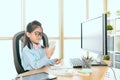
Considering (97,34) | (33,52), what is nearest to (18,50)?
(33,52)

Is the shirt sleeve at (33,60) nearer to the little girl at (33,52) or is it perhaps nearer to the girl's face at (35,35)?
the little girl at (33,52)

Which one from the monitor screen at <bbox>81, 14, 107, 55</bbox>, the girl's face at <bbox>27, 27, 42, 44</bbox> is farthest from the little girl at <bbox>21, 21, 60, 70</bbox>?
the monitor screen at <bbox>81, 14, 107, 55</bbox>

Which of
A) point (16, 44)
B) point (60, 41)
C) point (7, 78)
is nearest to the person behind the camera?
point (16, 44)

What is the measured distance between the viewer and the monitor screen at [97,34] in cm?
147

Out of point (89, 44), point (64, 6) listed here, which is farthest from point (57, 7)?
point (89, 44)

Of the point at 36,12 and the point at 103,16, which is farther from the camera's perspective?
the point at 36,12

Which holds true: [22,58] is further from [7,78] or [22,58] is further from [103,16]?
[7,78]

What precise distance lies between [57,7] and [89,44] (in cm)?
242

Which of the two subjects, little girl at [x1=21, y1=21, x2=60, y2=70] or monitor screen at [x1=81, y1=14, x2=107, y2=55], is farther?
little girl at [x1=21, y1=21, x2=60, y2=70]

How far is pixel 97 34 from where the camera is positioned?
1.64 meters

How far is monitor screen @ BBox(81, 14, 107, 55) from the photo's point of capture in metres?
1.47

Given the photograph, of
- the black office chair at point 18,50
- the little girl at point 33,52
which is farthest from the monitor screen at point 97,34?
the black office chair at point 18,50

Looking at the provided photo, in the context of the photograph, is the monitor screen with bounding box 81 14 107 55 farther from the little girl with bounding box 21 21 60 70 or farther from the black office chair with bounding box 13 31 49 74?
the black office chair with bounding box 13 31 49 74

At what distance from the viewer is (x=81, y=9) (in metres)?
4.42
